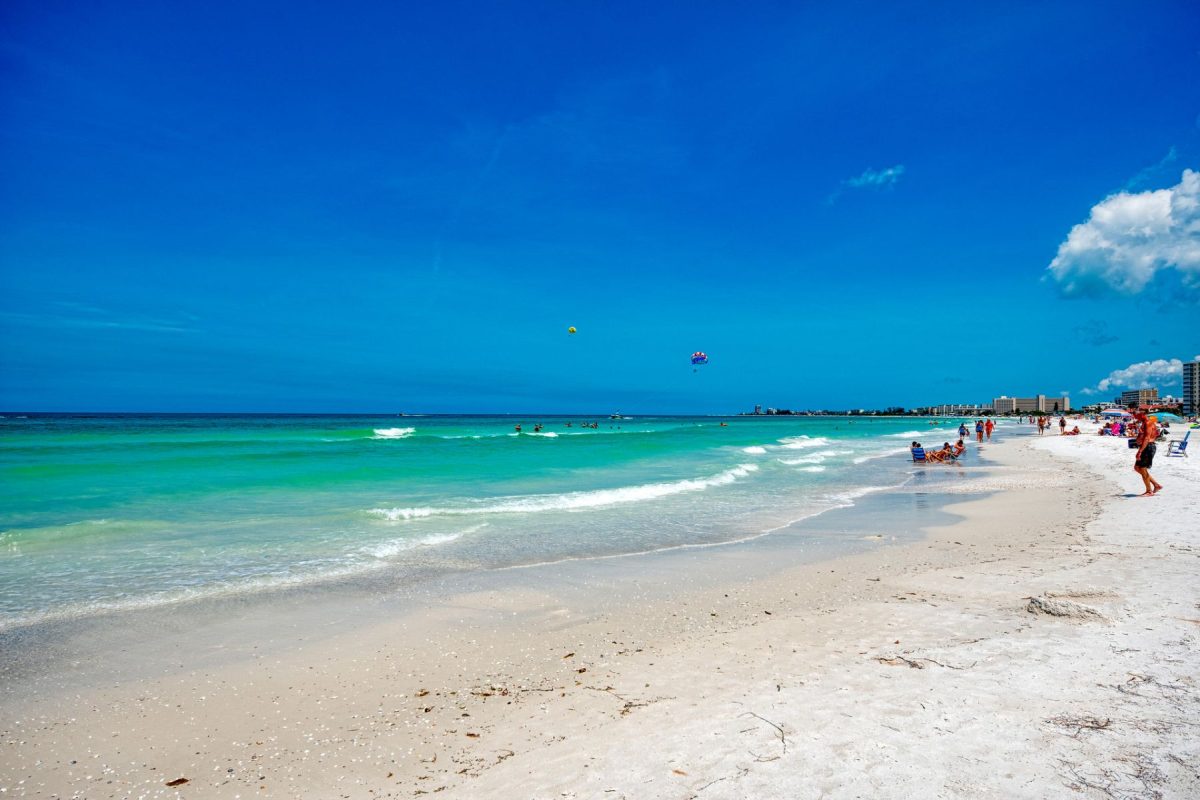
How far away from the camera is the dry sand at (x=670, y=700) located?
3.41m

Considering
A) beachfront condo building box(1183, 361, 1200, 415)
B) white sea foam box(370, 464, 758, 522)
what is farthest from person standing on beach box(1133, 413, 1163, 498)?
beachfront condo building box(1183, 361, 1200, 415)

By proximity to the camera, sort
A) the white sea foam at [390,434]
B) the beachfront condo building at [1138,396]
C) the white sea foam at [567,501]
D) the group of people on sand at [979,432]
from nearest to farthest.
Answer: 1. the white sea foam at [567,501]
2. the group of people on sand at [979,432]
3. the white sea foam at [390,434]
4. the beachfront condo building at [1138,396]

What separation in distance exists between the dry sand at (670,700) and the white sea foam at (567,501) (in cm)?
668

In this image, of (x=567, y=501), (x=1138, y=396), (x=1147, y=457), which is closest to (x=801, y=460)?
(x=1147, y=457)

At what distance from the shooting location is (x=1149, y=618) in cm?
561

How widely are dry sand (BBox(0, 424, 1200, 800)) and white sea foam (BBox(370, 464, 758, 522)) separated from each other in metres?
6.68

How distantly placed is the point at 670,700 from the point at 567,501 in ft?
38.0

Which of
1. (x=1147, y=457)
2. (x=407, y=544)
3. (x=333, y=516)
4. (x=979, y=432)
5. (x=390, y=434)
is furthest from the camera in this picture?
(x=390, y=434)

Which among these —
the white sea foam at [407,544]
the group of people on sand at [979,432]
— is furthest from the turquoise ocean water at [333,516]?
the group of people on sand at [979,432]

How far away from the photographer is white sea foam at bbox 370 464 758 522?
45.4 feet

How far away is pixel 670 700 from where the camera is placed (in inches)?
173

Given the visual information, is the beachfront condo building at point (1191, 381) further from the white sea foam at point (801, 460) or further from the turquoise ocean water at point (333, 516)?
the turquoise ocean water at point (333, 516)

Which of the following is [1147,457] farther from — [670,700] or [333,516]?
[333,516]

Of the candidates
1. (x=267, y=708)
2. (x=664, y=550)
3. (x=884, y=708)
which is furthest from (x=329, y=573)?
(x=884, y=708)
